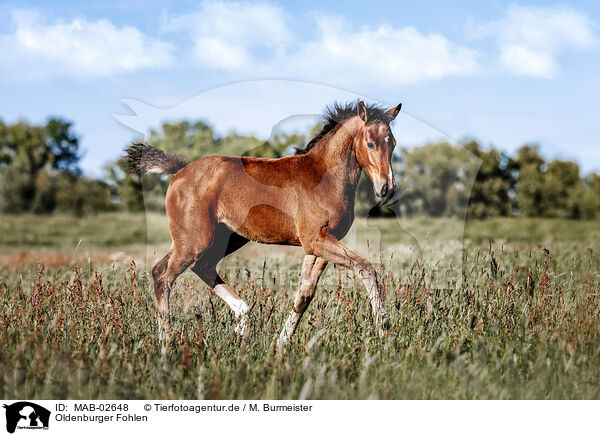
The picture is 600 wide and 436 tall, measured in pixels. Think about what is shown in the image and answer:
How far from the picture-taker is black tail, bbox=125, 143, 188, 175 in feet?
21.5

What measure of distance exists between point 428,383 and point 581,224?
31.4 metres

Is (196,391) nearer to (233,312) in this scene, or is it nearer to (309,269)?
(233,312)

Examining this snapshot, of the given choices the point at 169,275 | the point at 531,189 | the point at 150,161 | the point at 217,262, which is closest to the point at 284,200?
the point at 217,262

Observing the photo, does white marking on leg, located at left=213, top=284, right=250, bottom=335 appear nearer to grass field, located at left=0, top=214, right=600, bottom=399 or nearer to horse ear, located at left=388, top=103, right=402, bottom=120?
grass field, located at left=0, top=214, right=600, bottom=399

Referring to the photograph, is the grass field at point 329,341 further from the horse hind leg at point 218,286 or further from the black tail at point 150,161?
the black tail at point 150,161

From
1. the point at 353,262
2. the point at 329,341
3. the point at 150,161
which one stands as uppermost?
the point at 150,161

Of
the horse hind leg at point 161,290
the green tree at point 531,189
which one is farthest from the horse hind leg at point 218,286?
the green tree at point 531,189

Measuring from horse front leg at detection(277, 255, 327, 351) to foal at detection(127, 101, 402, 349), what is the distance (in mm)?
12

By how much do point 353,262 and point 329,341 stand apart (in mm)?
886
